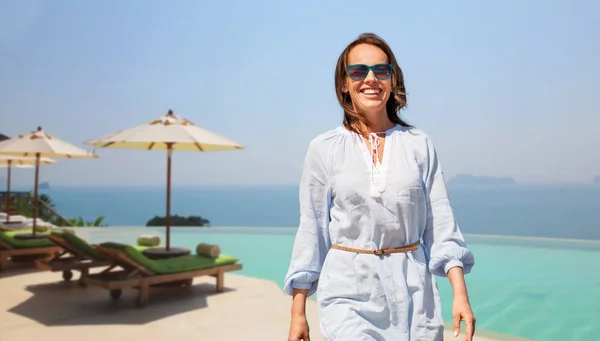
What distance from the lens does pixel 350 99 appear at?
5.87 feet

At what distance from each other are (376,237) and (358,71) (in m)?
0.50

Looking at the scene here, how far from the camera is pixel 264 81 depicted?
99.2m

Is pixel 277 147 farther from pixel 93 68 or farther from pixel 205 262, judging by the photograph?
pixel 205 262

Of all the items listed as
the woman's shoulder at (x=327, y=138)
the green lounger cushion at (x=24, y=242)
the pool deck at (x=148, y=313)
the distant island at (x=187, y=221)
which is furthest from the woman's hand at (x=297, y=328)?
the distant island at (x=187, y=221)

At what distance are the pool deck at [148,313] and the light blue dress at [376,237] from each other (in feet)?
10.5

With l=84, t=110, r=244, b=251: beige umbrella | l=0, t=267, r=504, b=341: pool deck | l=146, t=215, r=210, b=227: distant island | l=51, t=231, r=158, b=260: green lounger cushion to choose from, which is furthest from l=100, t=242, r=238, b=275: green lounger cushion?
l=146, t=215, r=210, b=227: distant island

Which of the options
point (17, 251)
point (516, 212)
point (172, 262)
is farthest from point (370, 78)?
point (516, 212)

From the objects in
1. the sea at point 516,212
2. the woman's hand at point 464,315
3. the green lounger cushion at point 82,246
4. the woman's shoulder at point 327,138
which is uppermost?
the woman's shoulder at point 327,138

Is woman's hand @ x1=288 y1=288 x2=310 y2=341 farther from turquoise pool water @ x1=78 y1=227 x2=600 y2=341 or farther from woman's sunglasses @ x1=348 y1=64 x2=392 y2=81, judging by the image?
turquoise pool water @ x1=78 y1=227 x2=600 y2=341

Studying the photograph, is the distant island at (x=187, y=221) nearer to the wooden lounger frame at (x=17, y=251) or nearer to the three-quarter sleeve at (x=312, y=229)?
the wooden lounger frame at (x=17, y=251)

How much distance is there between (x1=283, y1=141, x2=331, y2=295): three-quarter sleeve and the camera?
1.61 meters

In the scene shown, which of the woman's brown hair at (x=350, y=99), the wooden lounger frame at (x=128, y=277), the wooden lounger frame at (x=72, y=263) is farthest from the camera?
the wooden lounger frame at (x=72, y=263)

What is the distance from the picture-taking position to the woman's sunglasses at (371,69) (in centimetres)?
165

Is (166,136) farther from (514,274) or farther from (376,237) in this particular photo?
(514,274)
